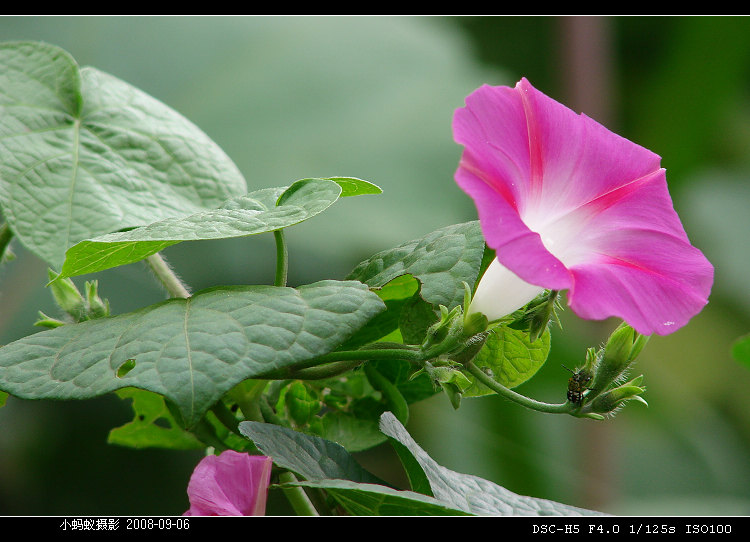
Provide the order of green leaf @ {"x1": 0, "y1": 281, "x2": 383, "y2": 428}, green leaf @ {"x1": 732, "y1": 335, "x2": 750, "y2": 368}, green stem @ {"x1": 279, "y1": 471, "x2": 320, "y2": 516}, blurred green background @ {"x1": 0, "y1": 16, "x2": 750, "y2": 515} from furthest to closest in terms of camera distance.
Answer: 1. blurred green background @ {"x1": 0, "y1": 16, "x2": 750, "y2": 515}
2. green leaf @ {"x1": 732, "y1": 335, "x2": 750, "y2": 368}
3. green stem @ {"x1": 279, "y1": 471, "x2": 320, "y2": 516}
4. green leaf @ {"x1": 0, "y1": 281, "x2": 383, "y2": 428}

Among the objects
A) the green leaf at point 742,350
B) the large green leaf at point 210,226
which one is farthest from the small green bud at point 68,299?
the green leaf at point 742,350

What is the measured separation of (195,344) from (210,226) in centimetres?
7

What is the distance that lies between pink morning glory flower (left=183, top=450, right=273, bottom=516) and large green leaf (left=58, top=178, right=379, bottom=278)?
11cm

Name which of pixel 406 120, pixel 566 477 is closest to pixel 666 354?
pixel 566 477

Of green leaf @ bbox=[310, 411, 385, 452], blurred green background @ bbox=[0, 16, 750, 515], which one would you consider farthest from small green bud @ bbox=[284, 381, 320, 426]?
blurred green background @ bbox=[0, 16, 750, 515]

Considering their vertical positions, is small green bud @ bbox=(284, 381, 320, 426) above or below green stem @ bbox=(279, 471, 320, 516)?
above

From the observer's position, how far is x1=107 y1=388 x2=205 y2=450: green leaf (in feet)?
1.72

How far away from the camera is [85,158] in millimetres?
547

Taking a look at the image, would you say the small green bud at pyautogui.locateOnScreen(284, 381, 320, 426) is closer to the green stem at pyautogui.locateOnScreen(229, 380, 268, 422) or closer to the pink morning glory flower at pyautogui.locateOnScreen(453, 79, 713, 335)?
the green stem at pyautogui.locateOnScreen(229, 380, 268, 422)

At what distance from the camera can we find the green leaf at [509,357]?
17.9 inches

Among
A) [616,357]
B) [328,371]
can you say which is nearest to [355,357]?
[328,371]

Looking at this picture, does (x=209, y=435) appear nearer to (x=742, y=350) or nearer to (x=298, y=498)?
(x=298, y=498)

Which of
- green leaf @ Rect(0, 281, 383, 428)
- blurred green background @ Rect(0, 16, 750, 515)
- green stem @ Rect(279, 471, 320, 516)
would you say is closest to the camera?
green leaf @ Rect(0, 281, 383, 428)

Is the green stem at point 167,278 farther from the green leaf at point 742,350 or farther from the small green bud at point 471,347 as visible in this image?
the green leaf at point 742,350
